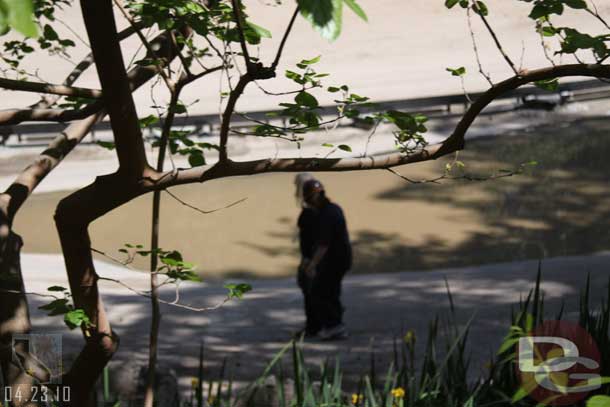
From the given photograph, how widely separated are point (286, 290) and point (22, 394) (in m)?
6.96

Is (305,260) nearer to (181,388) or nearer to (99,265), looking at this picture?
(181,388)

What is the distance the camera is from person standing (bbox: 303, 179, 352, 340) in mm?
8430

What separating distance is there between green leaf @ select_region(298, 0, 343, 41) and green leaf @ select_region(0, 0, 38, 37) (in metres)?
0.53

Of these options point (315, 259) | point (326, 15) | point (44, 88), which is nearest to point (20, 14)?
point (326, 15)

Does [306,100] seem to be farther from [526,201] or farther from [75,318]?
[526,201]

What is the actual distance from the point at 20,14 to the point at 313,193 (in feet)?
21.6

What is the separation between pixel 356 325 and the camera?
368 inches

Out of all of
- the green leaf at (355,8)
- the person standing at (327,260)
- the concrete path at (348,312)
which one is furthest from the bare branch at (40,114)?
the person standing at (327,260)

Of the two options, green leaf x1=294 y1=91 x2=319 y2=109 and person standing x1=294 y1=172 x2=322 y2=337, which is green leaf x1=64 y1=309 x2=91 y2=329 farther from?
person standing x1=294 y1=172 x2=322 y2=337

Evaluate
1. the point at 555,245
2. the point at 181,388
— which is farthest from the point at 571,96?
the point at 181,388

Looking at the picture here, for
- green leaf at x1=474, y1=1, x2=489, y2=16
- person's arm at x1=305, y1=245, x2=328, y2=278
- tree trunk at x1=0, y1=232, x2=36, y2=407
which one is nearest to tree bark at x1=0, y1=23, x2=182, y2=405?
tree trunk at x1=0, y1=232, x2=36, y2=407

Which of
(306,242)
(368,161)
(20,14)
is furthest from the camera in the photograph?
(306,242)

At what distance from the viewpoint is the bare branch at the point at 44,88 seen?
11.9 ft

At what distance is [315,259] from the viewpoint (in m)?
8.53
